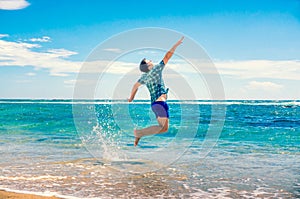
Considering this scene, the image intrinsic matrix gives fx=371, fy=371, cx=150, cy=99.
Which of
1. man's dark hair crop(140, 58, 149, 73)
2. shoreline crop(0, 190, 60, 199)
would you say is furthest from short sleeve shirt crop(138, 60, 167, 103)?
shoreline crop(0, 190, 60, 199)

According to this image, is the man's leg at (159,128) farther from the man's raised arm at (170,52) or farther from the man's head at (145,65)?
the man's raised arm at (170,52)

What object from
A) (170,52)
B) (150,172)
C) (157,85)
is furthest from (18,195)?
(170,52)

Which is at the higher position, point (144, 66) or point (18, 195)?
point (144, 66)

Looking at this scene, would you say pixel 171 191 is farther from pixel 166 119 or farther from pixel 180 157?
pixel 180 157

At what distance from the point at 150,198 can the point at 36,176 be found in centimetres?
365

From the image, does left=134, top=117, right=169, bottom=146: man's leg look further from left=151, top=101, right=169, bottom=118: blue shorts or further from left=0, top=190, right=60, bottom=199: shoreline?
left=0, top=190, right=60, bottom=199: shoreline

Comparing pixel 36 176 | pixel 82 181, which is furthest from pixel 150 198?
pixel 36 176

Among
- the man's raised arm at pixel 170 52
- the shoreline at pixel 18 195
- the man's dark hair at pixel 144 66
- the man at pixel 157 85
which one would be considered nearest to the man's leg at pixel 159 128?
the man at pixel 157 85

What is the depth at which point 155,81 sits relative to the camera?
8672 millimetres

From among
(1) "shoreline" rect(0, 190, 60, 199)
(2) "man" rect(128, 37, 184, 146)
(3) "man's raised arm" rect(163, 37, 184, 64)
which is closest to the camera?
(1) "shoreline" rect(0, 190, 60, 199)

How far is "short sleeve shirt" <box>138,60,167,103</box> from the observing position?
8.64m

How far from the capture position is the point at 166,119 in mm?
8609

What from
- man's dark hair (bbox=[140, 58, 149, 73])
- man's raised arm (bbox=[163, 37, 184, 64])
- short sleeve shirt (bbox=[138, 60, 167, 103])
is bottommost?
short sleeve shirt (bbox=[138, 60, 167, 103])

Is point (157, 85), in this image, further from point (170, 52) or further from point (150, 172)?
point (150, 172)
